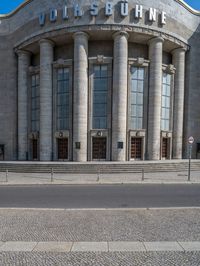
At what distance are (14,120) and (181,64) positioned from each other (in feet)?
83.4

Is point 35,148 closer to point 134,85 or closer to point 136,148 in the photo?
point 136,148

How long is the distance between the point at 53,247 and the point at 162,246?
262 centimetres

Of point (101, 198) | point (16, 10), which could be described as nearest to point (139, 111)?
point (101, 198)

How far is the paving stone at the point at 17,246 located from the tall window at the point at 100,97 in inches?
744

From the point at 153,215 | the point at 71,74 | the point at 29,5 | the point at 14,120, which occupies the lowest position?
the point at 153,215

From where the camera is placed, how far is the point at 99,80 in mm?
23031

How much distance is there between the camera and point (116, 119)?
21688 mm

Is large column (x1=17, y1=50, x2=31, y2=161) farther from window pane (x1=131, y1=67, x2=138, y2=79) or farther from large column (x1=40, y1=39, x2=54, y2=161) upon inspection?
window pane (x1=131, y1=67, x2=138, y2=79)

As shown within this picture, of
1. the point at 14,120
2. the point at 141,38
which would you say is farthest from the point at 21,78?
the point at 141,38

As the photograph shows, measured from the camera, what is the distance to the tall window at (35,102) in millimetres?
25641

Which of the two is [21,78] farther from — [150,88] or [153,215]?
[153,215]

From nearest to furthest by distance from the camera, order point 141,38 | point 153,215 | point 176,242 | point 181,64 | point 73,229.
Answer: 1. point 176,242
2. point 73,229
3. point 153,215
4. point 141,38
5. point 181,64

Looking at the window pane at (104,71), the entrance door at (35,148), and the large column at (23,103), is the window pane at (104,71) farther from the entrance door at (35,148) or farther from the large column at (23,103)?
the entrance door at (35,148)

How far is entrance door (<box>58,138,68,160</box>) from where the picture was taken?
2377 centimetres
